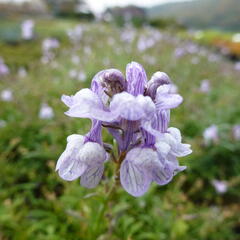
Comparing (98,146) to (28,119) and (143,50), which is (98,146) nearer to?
(28,119)

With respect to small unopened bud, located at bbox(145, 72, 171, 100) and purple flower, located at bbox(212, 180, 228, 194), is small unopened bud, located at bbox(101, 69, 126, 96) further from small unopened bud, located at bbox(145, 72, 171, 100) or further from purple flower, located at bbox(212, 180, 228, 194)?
purple flower, located at bbox(212, 180, 228, 194)

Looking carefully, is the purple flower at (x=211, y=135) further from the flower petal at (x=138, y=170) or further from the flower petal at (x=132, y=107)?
the flower petal at (x=132, y=107)

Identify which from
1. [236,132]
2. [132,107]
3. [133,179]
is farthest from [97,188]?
[236,132]

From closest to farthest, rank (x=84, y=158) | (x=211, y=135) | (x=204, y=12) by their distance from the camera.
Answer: (x=84, y=158)
(x=211, y=135)
(x=204, y=12)

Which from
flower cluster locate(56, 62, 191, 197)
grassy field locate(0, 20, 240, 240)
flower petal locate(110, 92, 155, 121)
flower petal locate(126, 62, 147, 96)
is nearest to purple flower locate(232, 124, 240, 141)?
grassy field locate(0, 20, 240, 240)

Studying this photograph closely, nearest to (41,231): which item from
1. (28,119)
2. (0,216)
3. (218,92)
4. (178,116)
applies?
(0,216)

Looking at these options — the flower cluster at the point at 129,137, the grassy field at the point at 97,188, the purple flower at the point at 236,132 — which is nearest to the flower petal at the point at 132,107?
the flower cluster at the point at 129,137

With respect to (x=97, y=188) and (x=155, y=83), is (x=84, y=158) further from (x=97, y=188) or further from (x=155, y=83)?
(x=97, y=188)
